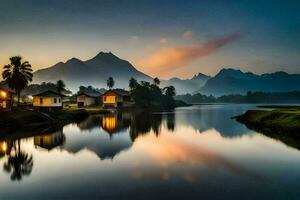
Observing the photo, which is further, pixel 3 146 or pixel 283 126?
pixel 283 126

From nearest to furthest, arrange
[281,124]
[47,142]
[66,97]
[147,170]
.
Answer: [147,170], [47,142], [281,124], [66,97]

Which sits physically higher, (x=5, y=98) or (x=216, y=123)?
(x=5, y=98)

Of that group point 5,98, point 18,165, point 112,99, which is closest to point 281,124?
point 18,165

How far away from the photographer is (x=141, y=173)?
76.1 ft

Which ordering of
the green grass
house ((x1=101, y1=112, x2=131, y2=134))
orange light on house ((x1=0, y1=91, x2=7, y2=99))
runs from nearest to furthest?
the green grass, house ((x1=101, y1=112, x2=131, y2=134)), orange light on house ((x1=0, y1=91, x2=7, y2=99))

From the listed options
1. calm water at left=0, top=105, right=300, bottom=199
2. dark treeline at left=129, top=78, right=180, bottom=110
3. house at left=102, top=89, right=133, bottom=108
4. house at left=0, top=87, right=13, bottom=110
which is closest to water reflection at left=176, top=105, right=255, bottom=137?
calm water at left=0, top=105, right=300, bottom=199

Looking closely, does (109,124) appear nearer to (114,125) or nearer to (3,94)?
(114,125)

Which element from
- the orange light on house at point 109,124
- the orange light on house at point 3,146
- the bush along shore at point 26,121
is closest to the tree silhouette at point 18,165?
the orange light on house at point 3,146

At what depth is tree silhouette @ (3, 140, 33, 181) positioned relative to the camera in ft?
74.7

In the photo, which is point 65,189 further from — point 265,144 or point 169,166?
point 265,144

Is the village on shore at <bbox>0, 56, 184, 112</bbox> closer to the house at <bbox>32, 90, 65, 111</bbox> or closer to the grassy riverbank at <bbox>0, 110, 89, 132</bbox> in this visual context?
the house at <bbox>32, 90, 65, 111</bbox>

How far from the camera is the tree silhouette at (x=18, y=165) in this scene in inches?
896

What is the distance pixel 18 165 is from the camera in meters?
25.9

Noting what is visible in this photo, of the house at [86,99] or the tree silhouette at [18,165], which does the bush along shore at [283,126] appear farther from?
the house at [86,99]
